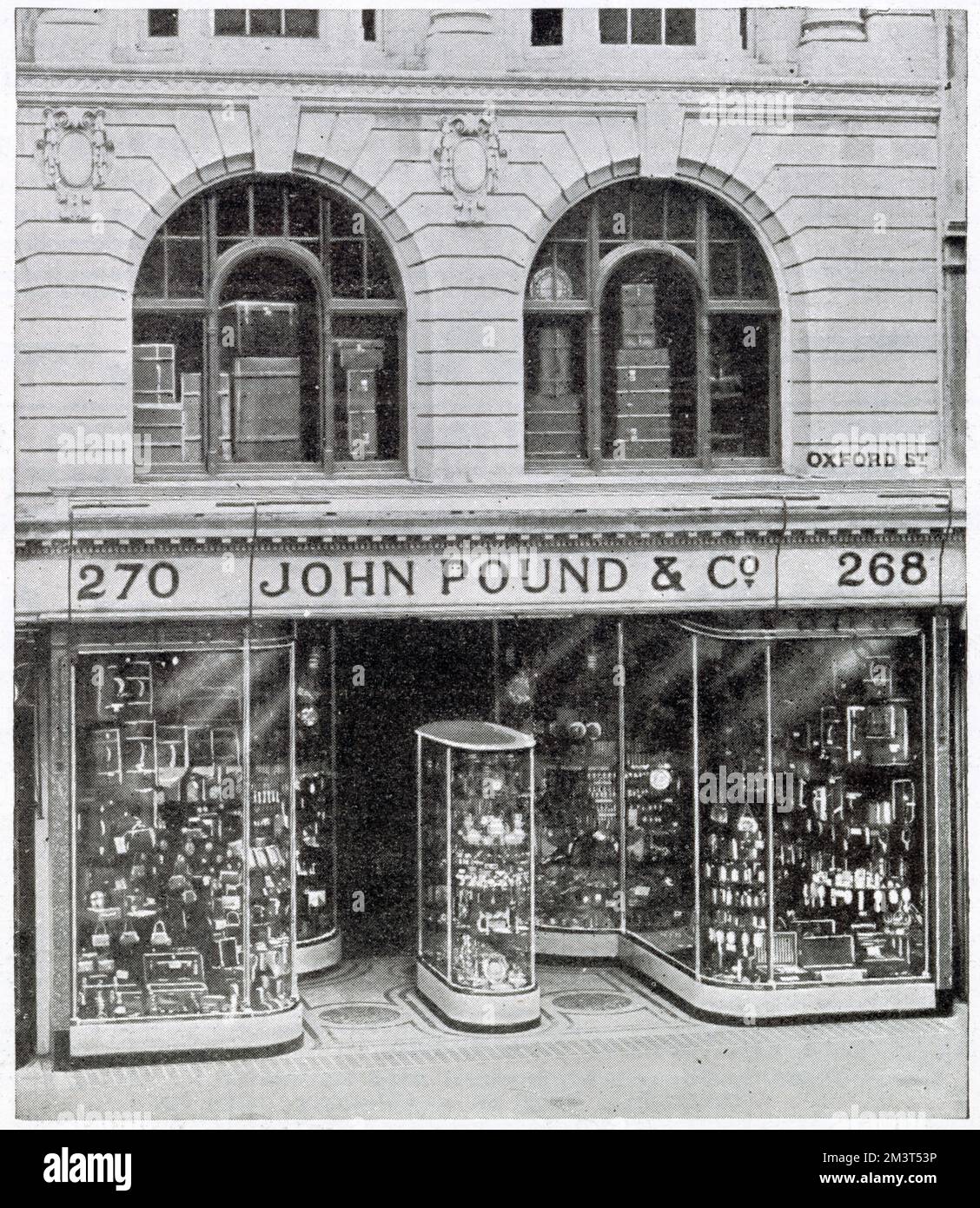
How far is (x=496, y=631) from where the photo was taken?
2170cm

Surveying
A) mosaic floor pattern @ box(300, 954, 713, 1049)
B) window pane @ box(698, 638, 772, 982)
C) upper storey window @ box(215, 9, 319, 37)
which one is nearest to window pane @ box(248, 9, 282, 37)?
upper storey window @ box(215, 9, 319, 37)

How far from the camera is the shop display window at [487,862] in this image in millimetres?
19797

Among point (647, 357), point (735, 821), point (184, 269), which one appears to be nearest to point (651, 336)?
point (647, 357)

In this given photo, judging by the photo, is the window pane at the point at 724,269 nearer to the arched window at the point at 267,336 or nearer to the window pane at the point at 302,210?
the arched window at the point at 267,336

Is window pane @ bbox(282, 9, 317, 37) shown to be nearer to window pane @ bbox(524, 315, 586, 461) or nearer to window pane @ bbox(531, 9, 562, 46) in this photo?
window pane @ bbox(531, 9, 562, 46)

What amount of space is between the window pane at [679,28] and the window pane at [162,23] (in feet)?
15.5

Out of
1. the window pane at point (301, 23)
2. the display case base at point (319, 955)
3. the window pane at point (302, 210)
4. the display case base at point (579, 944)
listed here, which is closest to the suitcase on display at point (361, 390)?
the window pane at point (302, 210)

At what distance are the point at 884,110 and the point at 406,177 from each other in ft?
15.7

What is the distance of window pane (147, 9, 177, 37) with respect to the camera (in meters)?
18.8

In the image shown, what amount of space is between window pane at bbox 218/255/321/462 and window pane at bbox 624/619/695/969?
164 inches
